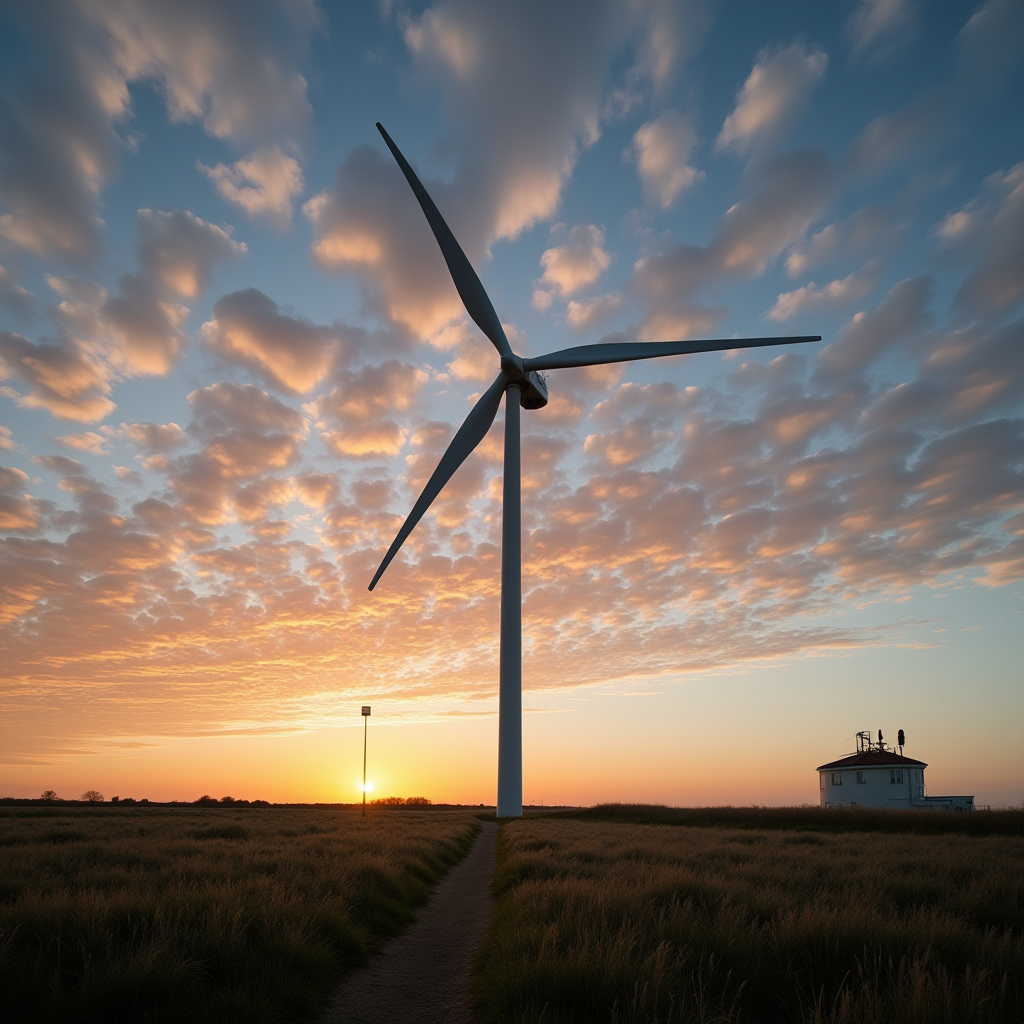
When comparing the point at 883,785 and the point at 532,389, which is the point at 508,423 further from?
the point at 883,785

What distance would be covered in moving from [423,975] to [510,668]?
92.8 ft

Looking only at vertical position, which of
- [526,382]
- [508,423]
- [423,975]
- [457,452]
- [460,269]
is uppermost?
[460,269]

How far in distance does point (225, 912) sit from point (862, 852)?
19.2m

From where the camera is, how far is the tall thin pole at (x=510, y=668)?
1471 inches

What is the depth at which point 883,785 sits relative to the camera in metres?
67.2

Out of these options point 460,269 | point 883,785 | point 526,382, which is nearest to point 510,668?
point 526,382

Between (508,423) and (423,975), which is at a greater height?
(508,423)

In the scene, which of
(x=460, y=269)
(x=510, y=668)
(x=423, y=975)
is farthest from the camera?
(x=460, y=269)

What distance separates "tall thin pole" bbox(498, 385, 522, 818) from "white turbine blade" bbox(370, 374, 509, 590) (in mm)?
3321

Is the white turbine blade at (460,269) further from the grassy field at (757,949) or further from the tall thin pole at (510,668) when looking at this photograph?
the grassy field at (757,949)

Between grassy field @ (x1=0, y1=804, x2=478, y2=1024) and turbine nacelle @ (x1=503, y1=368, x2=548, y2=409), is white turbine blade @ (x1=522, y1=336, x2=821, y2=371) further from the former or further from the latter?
grassy field @ (x1=0, y1=804, x2=478, y2=1024)

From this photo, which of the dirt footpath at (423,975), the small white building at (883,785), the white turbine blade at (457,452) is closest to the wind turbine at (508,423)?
the white turbine blade at (457,452)

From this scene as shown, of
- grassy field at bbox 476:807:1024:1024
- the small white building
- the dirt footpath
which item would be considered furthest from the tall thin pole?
the small white building

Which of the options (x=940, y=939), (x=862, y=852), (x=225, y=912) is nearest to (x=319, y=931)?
(x=225, y=912)
